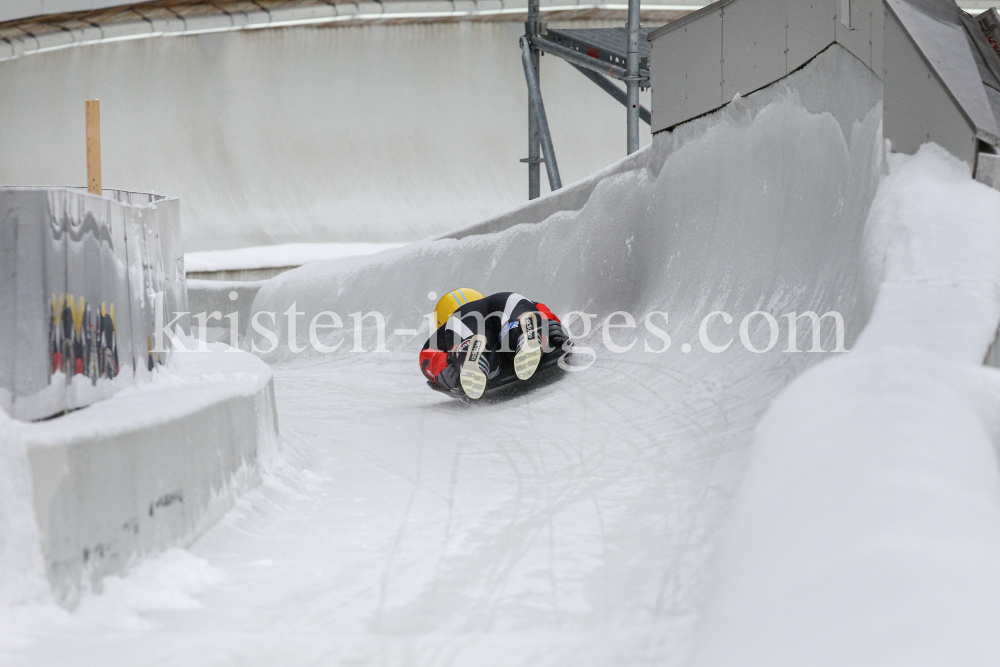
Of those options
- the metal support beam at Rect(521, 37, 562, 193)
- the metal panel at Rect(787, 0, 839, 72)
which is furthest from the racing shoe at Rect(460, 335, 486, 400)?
the metal support beam at Rect(521, 37, 562, 193)

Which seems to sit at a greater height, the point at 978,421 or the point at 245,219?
the point at 978,421

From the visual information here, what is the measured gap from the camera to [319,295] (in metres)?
8.45

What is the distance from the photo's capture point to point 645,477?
318 cm

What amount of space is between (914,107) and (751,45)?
1.71 m

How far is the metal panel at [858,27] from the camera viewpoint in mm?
4013

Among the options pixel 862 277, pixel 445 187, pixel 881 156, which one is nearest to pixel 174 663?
pixel 862 277

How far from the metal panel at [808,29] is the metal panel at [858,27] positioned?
6 centimetres

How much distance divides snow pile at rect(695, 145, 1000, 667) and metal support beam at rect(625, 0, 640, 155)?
18.8ft

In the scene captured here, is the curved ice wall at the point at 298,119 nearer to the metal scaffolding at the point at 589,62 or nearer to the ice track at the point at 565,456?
the metal scaffolding at the point at 589,62

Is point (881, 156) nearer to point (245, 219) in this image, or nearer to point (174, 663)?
point (174, 663)

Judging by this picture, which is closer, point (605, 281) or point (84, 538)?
point (84, 538)

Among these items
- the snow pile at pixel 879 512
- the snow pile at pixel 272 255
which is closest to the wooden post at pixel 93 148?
the snow pile at pixel 879 512

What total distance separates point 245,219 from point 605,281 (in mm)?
7746

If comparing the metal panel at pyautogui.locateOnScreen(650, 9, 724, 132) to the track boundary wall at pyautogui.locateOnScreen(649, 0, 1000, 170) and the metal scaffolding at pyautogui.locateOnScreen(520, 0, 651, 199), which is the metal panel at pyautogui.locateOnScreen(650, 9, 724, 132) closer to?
the track boundary wall at pyautogui.locateOnScreen(649, 0, 1000, 170)
